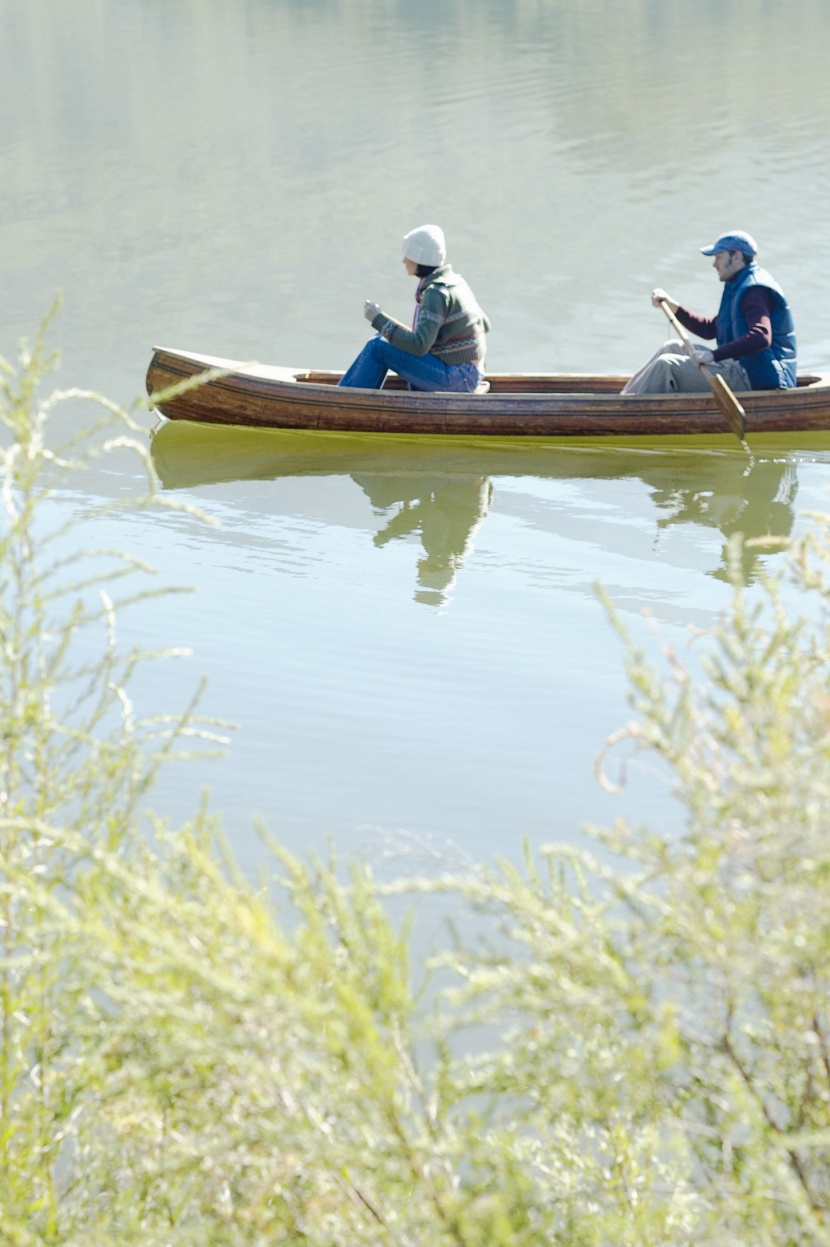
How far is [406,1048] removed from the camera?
2287 mm

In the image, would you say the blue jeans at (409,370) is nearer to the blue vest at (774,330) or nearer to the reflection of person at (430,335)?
the reflection of person at (430,335)

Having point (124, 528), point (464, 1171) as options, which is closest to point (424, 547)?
point (124, 528)

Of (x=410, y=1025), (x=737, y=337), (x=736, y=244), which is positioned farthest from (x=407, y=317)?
(x=410, y=1025)

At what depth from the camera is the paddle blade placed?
9.40 metres

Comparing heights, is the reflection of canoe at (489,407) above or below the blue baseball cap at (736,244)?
below

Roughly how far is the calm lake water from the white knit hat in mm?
1193

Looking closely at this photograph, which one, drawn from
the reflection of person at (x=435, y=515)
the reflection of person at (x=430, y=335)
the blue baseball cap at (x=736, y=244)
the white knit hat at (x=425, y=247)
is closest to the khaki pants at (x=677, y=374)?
the blue baseball cap at (x=736, y=244)

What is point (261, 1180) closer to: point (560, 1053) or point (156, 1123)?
point (156, 1123)

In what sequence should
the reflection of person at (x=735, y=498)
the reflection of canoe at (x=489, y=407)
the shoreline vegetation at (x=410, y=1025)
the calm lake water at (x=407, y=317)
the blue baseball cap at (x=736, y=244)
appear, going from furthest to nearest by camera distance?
1. the reflection of canoe at (x=489, y=407)
2. the blue baseball cap at (x=736, y=244)
3. the reflection of person at (x=735, y=498)
4. the calm lake water at (x=407, y=317)
5. the shoreline vegetation at (x=410, y=1025)

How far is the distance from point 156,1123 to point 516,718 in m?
3.37

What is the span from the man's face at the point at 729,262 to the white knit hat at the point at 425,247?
1.59 m

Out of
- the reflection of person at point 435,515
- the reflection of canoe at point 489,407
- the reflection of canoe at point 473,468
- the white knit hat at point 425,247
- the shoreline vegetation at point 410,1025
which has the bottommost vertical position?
the shoreline vegetation at point 410,1025

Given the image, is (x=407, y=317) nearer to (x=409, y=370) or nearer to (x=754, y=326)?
(x=409, y=370)

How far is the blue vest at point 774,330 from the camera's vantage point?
30.9 ft
